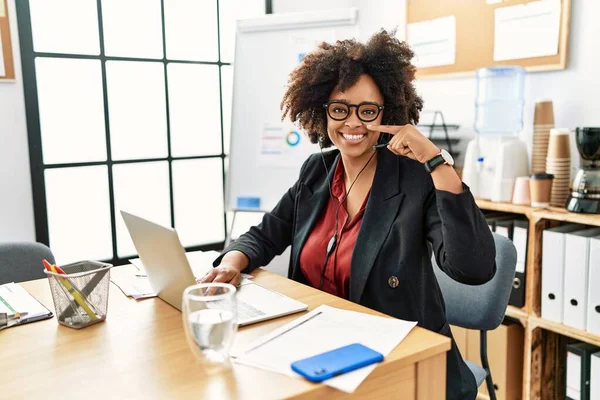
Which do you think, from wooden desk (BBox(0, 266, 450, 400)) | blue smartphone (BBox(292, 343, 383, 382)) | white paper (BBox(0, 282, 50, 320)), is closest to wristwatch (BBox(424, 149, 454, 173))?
wooden desk (BBox(0, 266, 450, 400))

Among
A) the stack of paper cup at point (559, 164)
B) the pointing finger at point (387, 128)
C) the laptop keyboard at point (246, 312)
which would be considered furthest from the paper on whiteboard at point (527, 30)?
the laptop keyboard at point (246, 312)

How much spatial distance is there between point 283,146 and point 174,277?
1689mm

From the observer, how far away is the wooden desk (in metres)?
0.92

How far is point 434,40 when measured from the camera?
117 inches

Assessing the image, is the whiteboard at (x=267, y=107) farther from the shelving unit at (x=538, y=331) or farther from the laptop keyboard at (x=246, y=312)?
the laptop keyboard at (x=246, y=312)

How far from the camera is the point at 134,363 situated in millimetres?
1028

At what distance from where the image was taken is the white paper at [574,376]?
2.20 metres

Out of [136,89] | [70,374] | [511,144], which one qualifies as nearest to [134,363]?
[70,374]

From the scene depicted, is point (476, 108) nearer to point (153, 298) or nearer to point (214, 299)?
point (153, 298)

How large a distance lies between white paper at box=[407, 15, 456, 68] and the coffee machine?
35.9 inches

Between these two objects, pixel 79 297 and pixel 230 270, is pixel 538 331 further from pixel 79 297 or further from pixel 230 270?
pixel 79 297

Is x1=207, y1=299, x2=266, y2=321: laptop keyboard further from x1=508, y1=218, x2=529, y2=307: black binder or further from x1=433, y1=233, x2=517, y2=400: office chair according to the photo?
x1=508, y1=218, x2=529, y2=307: black binder

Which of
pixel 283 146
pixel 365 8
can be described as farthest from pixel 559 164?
pixel 365 8

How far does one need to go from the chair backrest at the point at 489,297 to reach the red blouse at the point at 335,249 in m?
0.42
